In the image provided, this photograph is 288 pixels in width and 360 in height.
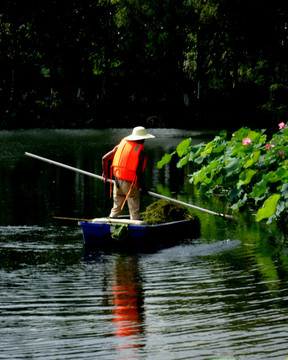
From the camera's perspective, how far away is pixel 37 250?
39.7 feet

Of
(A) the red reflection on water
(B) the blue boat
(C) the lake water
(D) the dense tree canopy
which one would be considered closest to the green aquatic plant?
(C) the lake water

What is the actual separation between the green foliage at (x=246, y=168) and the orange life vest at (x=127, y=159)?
8.58ft

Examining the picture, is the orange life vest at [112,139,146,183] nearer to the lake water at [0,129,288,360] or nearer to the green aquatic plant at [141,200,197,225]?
the green aquatic plant at [141,200,197,225]

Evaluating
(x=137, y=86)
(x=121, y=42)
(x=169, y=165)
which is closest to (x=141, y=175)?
(x=169, y=165)

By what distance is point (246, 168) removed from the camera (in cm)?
1627

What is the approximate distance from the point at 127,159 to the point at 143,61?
53255mm

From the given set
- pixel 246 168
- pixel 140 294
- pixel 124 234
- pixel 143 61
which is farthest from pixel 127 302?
pixel 143 61

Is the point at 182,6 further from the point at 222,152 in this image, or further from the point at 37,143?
the point at 222,152

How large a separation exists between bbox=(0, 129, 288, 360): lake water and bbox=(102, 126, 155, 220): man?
0.96 m

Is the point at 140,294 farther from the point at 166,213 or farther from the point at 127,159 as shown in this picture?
the point at 166,213

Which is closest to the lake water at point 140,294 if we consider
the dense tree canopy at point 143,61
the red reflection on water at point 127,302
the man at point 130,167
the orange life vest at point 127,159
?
the red reflection on water at point 127,302

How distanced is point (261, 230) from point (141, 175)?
266 centimetres

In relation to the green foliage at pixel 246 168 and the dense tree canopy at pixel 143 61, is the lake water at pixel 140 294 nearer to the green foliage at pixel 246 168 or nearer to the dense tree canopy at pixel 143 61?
the green foliage at pixel 246 168

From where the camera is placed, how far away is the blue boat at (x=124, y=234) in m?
12.1
